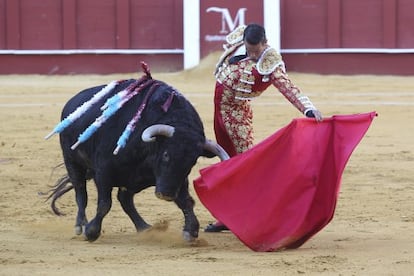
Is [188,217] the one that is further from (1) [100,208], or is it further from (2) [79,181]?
(2) [79,181]

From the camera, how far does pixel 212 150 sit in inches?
196

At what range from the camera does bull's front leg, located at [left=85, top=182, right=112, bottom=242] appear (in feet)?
16.8

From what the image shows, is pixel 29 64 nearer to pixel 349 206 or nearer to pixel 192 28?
pixel 192 28

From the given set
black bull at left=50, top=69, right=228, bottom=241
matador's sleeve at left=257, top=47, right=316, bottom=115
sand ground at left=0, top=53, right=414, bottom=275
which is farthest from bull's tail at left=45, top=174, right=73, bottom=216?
matador's sleeve at left=257, top=47, right=316, bottom=115

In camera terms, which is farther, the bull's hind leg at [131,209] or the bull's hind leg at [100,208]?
the bull's hind leg at [131,209]

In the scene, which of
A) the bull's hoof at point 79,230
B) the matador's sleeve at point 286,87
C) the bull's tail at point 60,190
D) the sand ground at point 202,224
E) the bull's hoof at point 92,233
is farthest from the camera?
the bull's tail at point 60,190

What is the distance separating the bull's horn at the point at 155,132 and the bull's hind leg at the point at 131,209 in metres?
0.69

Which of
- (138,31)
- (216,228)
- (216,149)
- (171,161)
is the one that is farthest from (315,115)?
(138,31)

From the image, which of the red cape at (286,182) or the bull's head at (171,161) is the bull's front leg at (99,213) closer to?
the bull's head at (171,161)

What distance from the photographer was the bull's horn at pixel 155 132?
15.8ft

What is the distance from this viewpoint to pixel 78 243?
5.16 metres

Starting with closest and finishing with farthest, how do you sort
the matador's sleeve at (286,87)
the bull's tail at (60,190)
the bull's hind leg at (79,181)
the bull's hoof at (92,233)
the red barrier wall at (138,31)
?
the matador's sleeve at (286,87) → the bull's hoof at (92,233) → the bull's hind leg at (79,181) → the bull's tail at (60,190) → the red barrier wall at (138,31)

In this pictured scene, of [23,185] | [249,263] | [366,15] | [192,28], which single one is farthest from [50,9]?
[249,263]

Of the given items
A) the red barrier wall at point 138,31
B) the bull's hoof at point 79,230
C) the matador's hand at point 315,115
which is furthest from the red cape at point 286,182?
the red barrier wall at point 138,31
